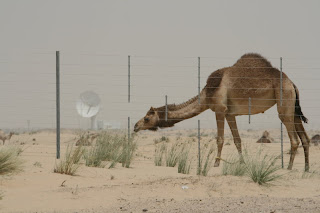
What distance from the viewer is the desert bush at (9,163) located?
1009 centimetres

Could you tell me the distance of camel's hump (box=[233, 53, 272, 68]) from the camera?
1506 centimetres

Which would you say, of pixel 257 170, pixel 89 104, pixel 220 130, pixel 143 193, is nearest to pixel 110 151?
pixel 220 130

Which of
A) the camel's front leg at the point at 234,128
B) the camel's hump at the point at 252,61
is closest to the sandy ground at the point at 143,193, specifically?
the camel's front leg at the point at 234,128

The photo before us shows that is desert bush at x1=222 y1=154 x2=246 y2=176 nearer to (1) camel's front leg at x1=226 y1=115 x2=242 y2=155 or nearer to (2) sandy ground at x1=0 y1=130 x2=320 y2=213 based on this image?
(2) sandy ground at x1=0 y1=130 x2=320 y2=213

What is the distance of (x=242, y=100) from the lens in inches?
592

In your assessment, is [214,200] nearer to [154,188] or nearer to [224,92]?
[154,188]

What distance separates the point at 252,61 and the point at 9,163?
7423mm

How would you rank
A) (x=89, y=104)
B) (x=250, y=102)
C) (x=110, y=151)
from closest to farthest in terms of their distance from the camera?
(x=110, y=151) → (x=250, y=102) → (x=89, y=104)

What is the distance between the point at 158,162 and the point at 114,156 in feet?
4.39

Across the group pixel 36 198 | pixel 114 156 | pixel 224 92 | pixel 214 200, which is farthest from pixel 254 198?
pixel 224 92

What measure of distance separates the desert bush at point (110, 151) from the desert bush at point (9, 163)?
7.20 feet

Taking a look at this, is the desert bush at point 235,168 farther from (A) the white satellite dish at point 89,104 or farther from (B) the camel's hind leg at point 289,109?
(A) the white satellite dish at point 89,104

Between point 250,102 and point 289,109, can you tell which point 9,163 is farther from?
point 289,109

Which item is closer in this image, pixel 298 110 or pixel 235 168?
pixel 235 168
